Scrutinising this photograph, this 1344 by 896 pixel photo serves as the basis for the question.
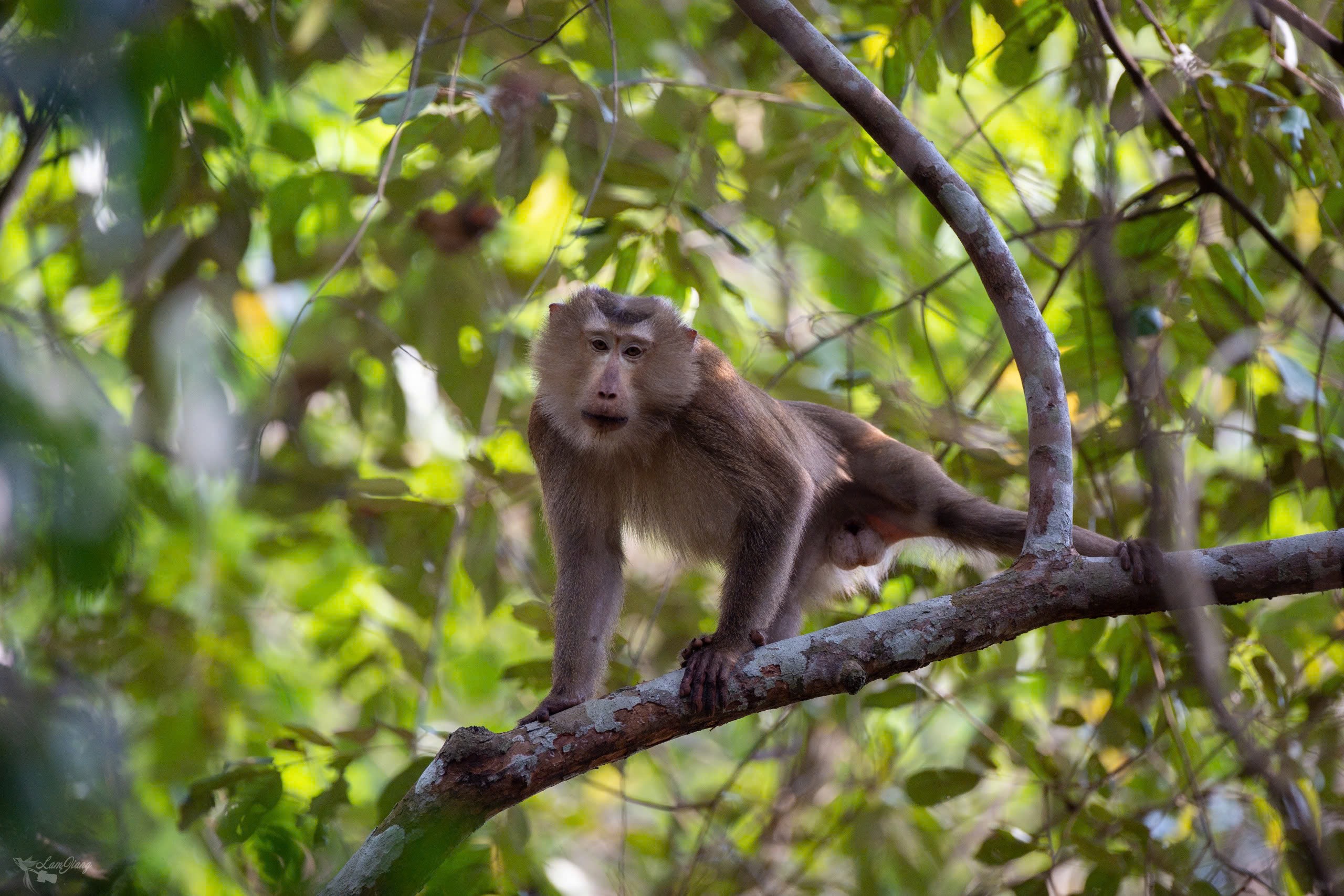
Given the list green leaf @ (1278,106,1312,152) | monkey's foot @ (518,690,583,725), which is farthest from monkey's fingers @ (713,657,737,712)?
green leaf @ (1278,106,1312,152)

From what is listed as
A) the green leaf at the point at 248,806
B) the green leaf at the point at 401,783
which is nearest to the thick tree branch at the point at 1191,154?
the green leaf at the point at 401,783

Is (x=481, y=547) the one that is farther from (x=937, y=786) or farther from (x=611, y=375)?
(x=937, y=786)

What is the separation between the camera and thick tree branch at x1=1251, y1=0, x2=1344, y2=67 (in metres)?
4.22

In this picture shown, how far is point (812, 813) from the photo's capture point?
7977mm

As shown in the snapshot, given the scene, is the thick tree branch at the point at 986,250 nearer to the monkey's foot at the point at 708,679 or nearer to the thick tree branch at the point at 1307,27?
the monkey's foot at the point at 708,679

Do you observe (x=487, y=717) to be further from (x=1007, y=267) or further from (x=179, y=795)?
(x=1007, y=267)

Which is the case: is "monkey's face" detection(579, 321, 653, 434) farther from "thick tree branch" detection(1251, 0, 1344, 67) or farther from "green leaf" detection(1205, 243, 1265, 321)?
"thick tree branch" detection(1251, 0, 1344, 67)

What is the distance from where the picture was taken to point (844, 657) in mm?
3322

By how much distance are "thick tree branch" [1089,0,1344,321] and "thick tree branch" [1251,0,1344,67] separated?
1.65 feet

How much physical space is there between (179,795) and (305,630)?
3.07m

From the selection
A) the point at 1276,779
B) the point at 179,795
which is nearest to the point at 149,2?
the point at 1276,779

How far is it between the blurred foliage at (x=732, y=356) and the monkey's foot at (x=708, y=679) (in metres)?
0.84

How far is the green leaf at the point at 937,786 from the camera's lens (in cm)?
491
